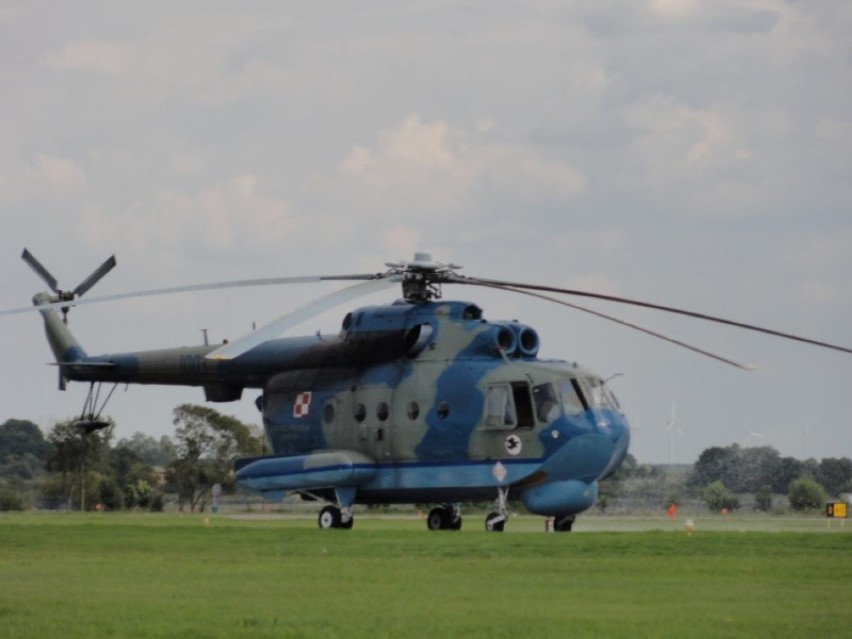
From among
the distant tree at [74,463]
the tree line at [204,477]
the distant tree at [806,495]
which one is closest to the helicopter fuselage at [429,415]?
the tree line at [204,477]

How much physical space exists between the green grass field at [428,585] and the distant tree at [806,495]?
1832 inches

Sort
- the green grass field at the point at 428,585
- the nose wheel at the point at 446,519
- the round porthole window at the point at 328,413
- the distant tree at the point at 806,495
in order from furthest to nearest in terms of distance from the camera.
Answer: the distant tree at the point at 806,495, the round porthole window at the point at 328,413, the nose wheel at the point at 446,519, the green grass field at the point at 428,585

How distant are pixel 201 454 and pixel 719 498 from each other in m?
24.8

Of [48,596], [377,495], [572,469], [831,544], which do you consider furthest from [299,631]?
[377,495]

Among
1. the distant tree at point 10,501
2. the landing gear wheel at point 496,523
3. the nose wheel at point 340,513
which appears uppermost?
the distant tree at point 10,501

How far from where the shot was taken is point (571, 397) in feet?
131

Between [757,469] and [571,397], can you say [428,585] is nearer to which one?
[571,397]

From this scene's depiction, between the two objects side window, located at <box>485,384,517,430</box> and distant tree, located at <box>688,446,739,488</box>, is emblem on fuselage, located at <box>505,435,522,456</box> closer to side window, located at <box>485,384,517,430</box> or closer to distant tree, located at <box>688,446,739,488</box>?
side window, located at <box>485,384,517,430</box>

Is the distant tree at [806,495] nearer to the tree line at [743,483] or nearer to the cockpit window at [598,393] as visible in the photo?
the tree line at [743,483]

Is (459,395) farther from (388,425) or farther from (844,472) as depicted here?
(844,472)

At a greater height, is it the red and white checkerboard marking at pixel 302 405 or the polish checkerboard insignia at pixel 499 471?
the red and white checkerboard marking at pixel 302 405

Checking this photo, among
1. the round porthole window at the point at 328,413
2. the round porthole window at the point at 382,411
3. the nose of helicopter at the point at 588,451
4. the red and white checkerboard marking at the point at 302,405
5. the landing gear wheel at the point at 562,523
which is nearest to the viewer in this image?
the nose of helicopter at the point at 588,451

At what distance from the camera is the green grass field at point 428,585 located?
66.1 feet

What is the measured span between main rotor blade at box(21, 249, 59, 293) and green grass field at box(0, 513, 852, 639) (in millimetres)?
15250
